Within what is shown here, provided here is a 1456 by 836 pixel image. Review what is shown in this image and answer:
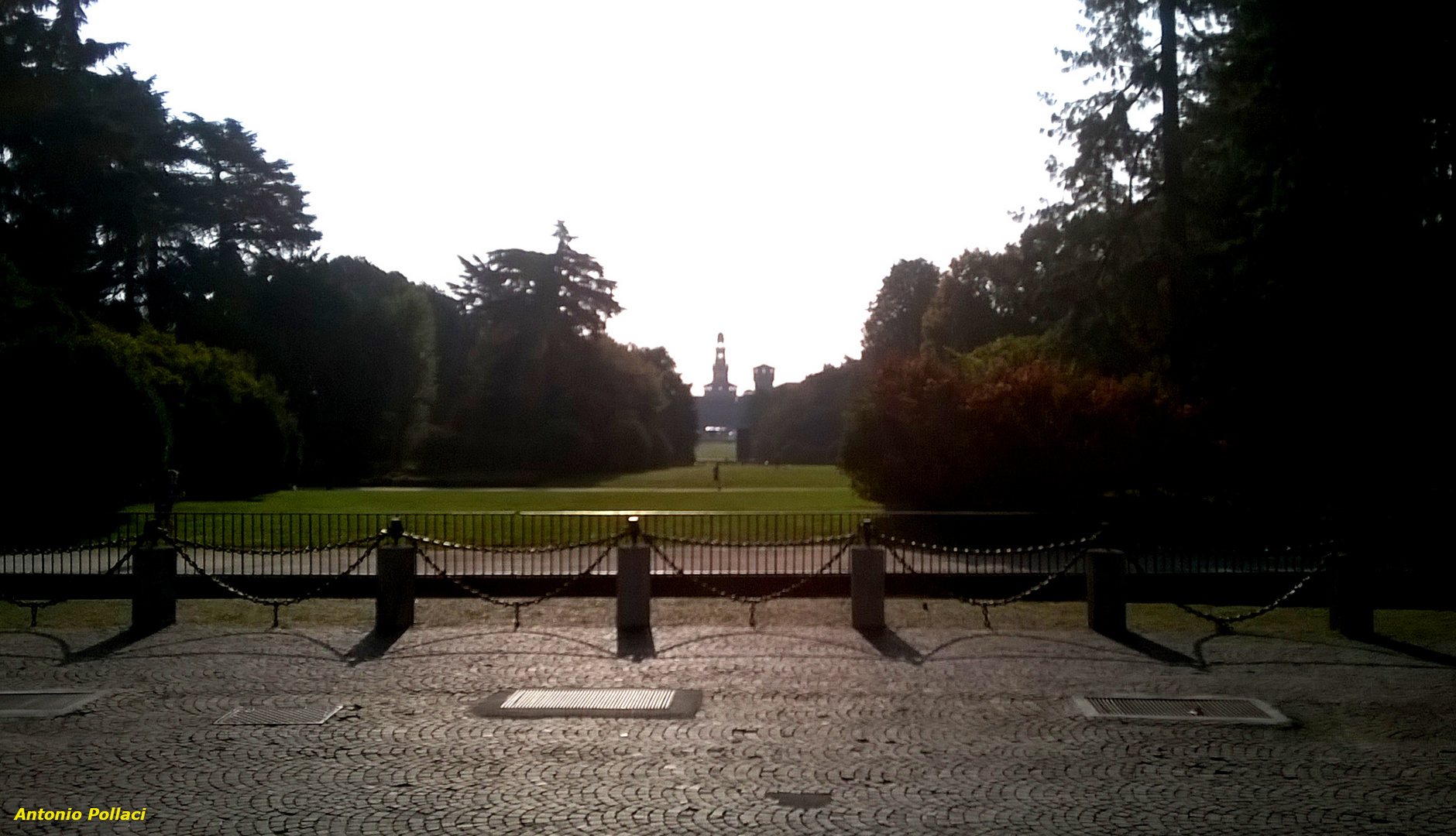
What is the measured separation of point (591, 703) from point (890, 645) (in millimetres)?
4141

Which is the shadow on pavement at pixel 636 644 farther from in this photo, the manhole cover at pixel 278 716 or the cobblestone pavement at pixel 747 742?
the manhole cover at pixel 278 716

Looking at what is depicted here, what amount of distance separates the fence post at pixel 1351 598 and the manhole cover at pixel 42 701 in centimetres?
1319

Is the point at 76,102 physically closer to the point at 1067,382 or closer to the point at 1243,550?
the point at 1067,382

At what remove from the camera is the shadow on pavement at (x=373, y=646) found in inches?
502

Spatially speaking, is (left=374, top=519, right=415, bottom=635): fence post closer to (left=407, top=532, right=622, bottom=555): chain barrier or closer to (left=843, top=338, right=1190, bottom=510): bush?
(left=407, top=532, right=622, bottom=555): chain barrier

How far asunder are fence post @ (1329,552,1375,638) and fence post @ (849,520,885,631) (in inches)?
209

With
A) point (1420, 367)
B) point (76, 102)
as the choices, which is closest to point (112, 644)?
point (1420, 367)

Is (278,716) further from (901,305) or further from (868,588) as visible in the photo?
(901,305)

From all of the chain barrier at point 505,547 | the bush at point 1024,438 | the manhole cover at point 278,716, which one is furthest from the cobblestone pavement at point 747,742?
the bush at point 1024,438

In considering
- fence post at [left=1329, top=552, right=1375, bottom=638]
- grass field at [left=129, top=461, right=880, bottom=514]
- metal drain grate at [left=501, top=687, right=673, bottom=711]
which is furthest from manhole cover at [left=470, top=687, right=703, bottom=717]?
grass field at [left=129, top=461, right=880, bottom=514]

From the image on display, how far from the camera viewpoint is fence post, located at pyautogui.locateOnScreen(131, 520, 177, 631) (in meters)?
14.3

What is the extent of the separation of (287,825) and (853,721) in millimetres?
4533

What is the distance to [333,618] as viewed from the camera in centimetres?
1551

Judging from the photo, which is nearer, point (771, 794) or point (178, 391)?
point (771, 794)
